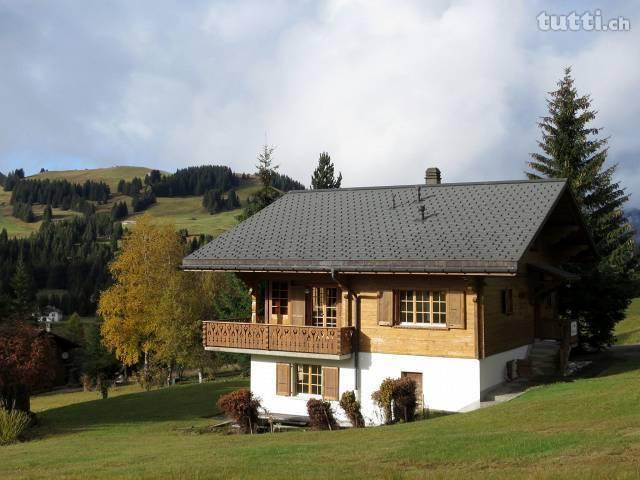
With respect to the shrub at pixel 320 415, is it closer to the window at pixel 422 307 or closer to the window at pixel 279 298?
the window at pixel 422 307

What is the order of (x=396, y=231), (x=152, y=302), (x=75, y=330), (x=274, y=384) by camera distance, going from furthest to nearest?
(x=75, y=330)
(x=152, y=302)
(x=274, y=384)
(x=396, y=231)

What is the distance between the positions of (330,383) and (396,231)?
5.69 m

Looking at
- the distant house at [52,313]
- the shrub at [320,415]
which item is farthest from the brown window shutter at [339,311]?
the distant house at [52,313]

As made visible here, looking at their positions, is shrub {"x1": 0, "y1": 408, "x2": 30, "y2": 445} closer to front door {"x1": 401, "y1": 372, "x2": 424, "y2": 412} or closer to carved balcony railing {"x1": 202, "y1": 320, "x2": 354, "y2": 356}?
carved balcony railing {"x1": 202, "y1": 320, "x2": 354, "y2": 356}

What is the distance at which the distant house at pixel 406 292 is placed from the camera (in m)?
21.1

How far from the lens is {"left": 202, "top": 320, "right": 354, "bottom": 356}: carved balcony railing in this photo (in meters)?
22.0

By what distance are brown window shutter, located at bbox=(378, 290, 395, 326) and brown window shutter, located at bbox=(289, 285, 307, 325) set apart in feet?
10.2

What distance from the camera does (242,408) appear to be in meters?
21.7

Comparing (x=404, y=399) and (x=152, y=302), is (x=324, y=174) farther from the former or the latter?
(x=404, y=399)

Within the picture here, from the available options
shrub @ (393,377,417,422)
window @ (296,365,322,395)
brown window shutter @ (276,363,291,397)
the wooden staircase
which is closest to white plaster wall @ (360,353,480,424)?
shrub @ (393,377,417,422)

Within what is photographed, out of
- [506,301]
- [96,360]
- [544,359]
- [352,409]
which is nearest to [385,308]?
[352,409]

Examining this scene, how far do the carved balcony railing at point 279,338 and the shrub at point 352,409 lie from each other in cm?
143

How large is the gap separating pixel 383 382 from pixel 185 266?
852cm

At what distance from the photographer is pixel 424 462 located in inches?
452
